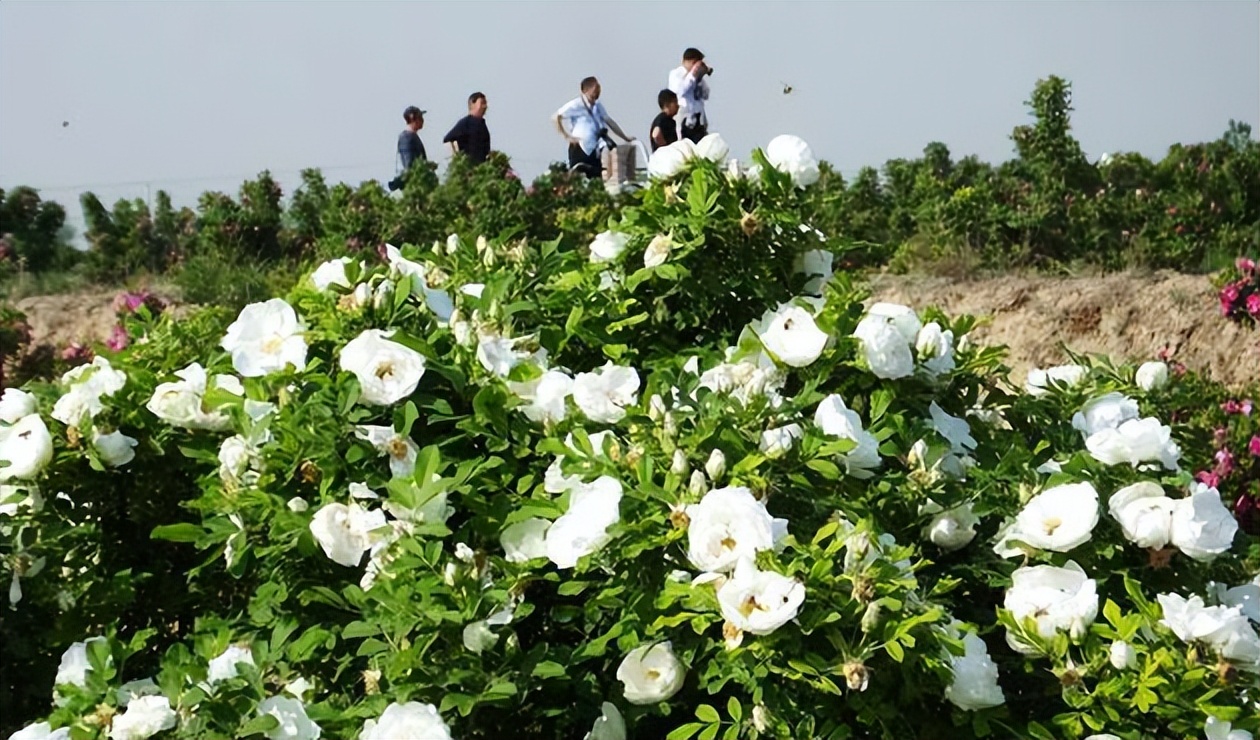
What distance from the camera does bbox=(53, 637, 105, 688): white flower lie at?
8.00ft

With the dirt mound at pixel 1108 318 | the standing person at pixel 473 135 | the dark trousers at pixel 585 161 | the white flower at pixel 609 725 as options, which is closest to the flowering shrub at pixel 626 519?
the white flower at pixel 609 725

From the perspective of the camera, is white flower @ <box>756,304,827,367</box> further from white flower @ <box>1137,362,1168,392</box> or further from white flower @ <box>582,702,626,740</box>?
white flower @ <box>1137,362,1168,392</box>

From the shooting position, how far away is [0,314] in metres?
5.87

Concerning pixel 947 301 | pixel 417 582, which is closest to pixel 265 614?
pixel 417 582

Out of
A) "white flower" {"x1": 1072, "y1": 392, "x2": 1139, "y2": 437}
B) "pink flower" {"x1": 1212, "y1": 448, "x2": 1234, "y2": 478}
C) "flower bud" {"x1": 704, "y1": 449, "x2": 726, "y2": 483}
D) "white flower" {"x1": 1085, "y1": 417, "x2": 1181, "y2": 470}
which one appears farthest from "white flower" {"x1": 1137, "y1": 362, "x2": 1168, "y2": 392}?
"pink flower" {"x1": 1212, "y1": 448, "x2": 1234, "y2": 478}

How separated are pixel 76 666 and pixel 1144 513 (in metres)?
1.74

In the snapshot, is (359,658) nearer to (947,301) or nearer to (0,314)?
(0,314)

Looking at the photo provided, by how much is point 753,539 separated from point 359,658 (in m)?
0.73

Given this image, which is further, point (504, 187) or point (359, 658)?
point (504, 187)

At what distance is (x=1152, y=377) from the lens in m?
2.94

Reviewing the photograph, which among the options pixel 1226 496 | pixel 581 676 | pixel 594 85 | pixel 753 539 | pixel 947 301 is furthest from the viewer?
pixel 594 85

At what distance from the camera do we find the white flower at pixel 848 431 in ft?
7.66

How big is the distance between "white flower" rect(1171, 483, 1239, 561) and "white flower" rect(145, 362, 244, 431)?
5.12ft

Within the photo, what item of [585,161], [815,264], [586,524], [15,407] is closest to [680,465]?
[586,524]
